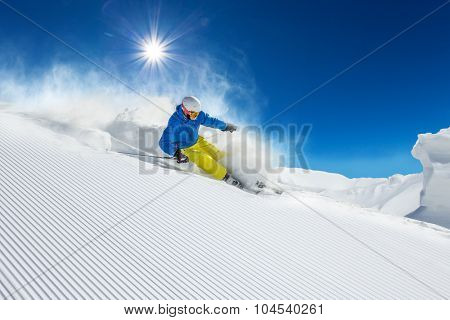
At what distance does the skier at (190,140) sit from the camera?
305 inches

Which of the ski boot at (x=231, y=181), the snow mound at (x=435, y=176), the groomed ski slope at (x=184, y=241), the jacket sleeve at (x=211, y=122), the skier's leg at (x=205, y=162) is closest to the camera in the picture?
the groomed ski slope at (x=184, y=241)

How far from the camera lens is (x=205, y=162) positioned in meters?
8.05

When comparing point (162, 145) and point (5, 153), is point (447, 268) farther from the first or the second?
point (5, 153)

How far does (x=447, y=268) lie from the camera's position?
5000 mm

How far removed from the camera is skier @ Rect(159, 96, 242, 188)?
25.4ft

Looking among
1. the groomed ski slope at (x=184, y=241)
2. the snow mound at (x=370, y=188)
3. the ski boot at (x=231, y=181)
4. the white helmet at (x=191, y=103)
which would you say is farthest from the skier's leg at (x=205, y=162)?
the snow mound at (x=370, y=188)

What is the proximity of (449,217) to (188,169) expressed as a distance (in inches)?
616

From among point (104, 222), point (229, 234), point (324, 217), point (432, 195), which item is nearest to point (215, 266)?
point (229, 234)

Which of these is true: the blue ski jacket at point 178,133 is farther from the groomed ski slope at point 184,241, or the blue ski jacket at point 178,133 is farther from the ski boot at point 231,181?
the ski boot at point 231,181

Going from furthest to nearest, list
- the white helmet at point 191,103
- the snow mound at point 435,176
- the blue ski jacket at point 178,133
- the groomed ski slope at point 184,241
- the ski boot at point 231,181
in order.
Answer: the snow mound at point 435,176
the ski boot at point 231,181
the blue ski jacket at point 178,133
the white helmet at point 191,103
the groomed ski slope at point 184,241

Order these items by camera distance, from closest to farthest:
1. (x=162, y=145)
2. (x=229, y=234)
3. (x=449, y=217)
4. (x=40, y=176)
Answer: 1. (x=229, y=234)
2. (x=40, y=176)
3. (x=162, y=145)
4. (x=449, y=217)

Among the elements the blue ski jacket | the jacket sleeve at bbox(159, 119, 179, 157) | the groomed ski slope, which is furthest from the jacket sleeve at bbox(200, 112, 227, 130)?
the groomed ski slope

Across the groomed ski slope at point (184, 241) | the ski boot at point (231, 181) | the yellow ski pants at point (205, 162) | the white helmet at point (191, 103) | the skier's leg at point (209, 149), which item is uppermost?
the white helmet at point (191, 103)

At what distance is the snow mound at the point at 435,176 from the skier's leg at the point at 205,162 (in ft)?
47.8
